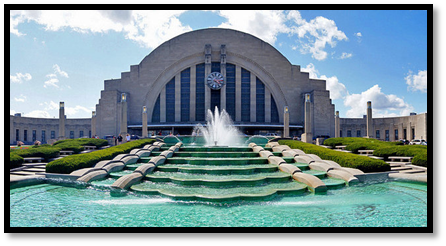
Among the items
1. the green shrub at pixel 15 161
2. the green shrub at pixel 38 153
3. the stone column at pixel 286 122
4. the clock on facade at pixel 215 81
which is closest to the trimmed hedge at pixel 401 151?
the stone column at pixel 286 122

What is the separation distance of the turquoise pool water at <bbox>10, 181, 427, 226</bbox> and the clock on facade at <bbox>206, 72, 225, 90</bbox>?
31.5 metres

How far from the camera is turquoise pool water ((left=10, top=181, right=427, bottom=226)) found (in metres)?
5.34

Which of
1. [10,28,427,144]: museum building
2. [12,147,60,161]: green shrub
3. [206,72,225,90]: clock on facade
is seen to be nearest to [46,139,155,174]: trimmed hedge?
[12,147,60,161]: green shrub

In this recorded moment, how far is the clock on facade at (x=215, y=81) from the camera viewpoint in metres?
38.7

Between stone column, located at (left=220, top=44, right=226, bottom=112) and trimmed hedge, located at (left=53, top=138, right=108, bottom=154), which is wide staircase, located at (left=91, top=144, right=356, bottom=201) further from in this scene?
stone column, located at (left=220, top=44, right=226, bottom=112)

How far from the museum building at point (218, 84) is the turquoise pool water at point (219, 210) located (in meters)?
31.4

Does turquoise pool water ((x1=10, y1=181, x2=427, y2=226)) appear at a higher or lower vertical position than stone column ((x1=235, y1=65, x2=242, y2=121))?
lower

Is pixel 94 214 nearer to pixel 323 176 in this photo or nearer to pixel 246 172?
pixel 246 172

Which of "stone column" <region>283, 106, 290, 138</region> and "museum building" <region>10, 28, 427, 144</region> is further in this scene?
"museum building" <region>10, 28, 427, 144</region>

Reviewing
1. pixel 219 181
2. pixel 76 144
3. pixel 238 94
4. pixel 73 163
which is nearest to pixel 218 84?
pixel 238 94
